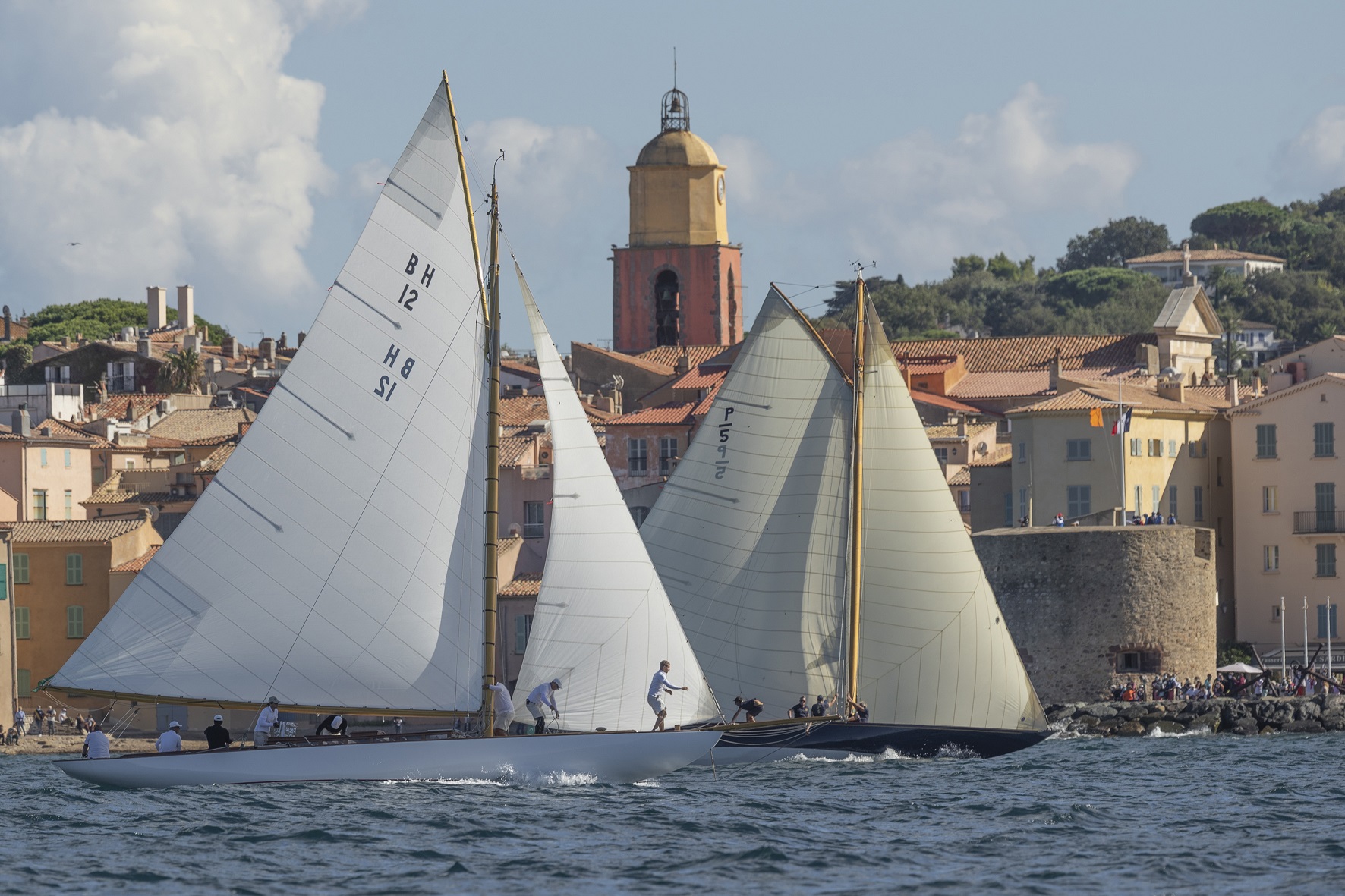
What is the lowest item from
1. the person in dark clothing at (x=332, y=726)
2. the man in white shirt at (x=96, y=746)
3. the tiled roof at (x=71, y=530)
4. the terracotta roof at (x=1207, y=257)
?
the man in white shirt at (x=96, y=746)

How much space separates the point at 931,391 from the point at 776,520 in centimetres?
4510

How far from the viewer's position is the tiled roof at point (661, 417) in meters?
81.4

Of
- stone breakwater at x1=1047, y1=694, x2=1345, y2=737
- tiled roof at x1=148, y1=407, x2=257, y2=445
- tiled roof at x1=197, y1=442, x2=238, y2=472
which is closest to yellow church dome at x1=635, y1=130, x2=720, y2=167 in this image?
tiled roof at x1=148, y1=407, x2=257, y2=445

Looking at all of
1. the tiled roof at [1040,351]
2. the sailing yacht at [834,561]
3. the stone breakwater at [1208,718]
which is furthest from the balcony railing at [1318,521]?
the sailing yacht at [834,561]

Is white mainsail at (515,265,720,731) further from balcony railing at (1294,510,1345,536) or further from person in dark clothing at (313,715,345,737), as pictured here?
balcony railing at (1294,510,1345,536)

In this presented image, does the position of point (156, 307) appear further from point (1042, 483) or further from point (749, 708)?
point (749, 708)

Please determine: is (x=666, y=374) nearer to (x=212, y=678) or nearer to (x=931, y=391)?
(x=931, y=391)

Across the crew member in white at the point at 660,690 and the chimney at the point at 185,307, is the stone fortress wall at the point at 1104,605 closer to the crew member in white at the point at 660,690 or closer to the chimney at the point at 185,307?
the crew member in white at the point at 660,690

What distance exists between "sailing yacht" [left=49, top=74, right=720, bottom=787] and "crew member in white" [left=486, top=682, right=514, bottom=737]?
147 millimetres

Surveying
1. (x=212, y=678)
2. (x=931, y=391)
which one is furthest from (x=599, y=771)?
(x=931, y=391)

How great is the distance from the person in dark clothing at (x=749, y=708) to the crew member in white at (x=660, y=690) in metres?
6.56

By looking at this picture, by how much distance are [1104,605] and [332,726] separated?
3730cm

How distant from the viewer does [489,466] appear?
3494 centimetres

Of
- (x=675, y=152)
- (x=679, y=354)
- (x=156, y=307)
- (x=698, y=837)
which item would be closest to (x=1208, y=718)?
(x=698, y=837)
